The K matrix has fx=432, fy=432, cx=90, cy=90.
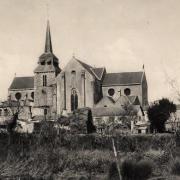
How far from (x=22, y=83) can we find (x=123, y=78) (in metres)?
25.1

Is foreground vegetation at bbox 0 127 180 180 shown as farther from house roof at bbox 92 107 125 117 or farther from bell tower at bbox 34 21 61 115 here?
bell tower at bbox 34 21 61 115

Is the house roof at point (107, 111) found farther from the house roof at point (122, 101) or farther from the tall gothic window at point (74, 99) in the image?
the tall gothic window at point (74, 99)

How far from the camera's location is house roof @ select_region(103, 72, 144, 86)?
91106 millimetres

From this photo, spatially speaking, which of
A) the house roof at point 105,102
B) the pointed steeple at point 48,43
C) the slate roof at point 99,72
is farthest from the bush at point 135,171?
the pointed steeple at point 48,43

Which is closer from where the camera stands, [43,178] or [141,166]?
[43,178]

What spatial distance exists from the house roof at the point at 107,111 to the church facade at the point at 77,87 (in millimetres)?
1910

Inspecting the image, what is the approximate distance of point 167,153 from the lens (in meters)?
27.0

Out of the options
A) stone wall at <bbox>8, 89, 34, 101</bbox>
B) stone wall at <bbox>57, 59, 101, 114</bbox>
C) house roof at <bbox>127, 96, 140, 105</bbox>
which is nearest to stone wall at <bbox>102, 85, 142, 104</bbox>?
house roof at <bbox>127, 96, 140, 105</bbox>

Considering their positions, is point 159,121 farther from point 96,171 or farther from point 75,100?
point 96,171

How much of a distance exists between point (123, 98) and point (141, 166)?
205 ft

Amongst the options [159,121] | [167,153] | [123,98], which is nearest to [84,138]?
[167,153]

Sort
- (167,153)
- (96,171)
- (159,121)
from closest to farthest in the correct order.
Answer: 1. (96,171)
2. (167,153)
3. (159,121)

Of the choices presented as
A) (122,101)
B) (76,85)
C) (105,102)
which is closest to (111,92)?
(105,102)

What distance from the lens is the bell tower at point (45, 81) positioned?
88.1 meters
